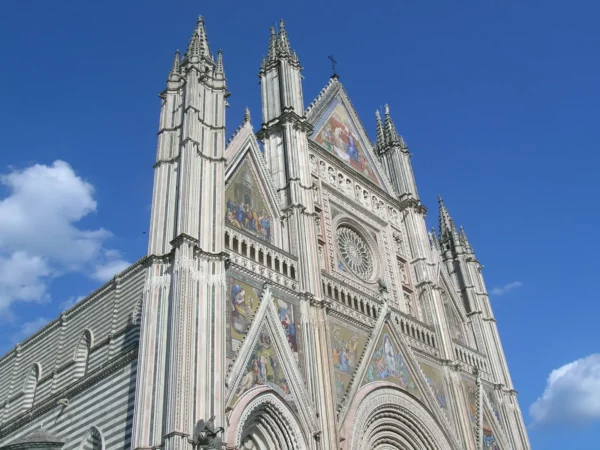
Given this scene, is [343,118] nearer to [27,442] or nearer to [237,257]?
[237,257]

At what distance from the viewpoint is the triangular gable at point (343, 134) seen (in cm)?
2738

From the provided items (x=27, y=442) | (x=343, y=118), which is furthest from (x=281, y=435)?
(x=343, y=118)

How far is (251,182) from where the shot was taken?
71.5 feet

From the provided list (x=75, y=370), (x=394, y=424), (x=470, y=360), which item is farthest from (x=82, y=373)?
(x=470, y=360)

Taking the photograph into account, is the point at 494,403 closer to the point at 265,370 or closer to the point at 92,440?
the point at 265,370

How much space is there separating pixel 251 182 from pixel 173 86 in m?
4.22

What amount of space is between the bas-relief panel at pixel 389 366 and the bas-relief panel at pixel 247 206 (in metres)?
5.40

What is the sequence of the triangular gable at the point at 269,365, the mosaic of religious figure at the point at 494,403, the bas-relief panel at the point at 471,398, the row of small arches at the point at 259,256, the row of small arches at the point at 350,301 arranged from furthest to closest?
the mosaic of religious figure at the point at 494,403 → the bas-relief panel at the point at 471,398 → the row of small arches at the point at 350,301 → the row of small arches at the point at 259,256 → the triangular gable at the point at 269,365

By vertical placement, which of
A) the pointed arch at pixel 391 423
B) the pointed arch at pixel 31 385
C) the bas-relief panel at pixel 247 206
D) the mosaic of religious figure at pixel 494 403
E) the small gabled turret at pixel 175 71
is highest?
the small gabled turret at pixel 175 71

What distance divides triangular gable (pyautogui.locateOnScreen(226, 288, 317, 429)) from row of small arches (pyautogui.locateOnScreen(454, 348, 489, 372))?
1049 centimetres

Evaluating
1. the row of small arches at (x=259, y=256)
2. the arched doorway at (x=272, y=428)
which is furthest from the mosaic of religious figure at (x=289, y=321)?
the arched doorway at (x=272, y=428)

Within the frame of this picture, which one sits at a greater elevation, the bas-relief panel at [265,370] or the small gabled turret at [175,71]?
the small gabled turret at [175,71]

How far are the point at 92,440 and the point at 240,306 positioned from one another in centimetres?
515

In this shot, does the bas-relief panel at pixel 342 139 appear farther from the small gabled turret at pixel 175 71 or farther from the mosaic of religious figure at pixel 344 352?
the mosaic of religious figure at pixel 344 352
